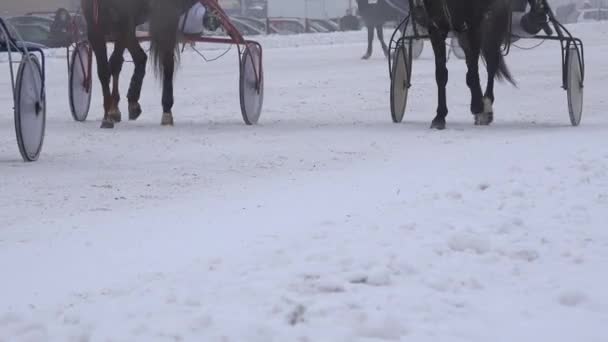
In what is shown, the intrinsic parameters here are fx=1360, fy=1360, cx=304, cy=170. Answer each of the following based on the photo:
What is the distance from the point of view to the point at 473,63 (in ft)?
39.3

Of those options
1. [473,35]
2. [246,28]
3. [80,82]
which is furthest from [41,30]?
[473,35]

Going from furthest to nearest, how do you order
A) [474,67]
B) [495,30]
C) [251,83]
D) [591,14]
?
1. [591,14]
2. [251,83]
3. [495,30]
4. [474,67]

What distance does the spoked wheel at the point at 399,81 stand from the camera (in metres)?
12.6

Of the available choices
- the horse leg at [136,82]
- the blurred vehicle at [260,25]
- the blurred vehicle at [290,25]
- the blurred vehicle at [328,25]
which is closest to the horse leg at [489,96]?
the horse leg at [136,82]

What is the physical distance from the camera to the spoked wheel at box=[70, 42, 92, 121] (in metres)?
13.3

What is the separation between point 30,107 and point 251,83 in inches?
152

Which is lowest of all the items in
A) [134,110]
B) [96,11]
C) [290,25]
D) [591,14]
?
[591,14]

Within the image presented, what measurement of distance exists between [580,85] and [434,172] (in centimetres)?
475

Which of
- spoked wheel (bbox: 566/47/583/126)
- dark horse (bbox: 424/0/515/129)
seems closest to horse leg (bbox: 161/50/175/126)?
dark horse (bbox: 424/0/515/129)

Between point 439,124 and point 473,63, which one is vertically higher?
point 473,63

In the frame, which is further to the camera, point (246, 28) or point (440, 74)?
point (246, 28)

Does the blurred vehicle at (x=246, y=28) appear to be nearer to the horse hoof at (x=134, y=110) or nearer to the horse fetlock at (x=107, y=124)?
the horse hoof at (x=134, y=110)

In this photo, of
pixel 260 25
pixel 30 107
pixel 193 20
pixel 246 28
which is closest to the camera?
pixel 30 107

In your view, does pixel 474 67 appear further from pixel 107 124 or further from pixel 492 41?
pixel 107 124
